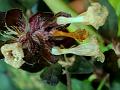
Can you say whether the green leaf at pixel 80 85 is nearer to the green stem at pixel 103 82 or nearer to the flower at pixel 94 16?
the green stem at pixel 103 82

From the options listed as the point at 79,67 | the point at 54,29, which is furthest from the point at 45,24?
the point at 79,67

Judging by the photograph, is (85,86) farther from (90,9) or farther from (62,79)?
(90,9)

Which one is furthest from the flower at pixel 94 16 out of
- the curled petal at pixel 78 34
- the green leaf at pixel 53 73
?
the green leaf at pixel 53 73

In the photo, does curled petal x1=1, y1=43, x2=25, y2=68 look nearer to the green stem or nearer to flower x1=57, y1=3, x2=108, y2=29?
flower x1=57, y1=3, x2=108, y2=29

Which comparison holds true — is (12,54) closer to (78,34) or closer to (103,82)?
(78,34)

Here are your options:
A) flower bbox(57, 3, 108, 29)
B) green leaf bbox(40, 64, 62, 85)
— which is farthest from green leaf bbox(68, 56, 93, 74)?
flower bbox(57, 3, 108, 29)

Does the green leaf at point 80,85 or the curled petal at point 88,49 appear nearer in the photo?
the curled petal at point 88,49

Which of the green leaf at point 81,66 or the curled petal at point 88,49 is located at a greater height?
the curled petal at point 88,49

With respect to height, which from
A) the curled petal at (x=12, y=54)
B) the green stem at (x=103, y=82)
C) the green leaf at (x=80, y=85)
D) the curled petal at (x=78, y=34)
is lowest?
the green stem at (x=103, y=82)
